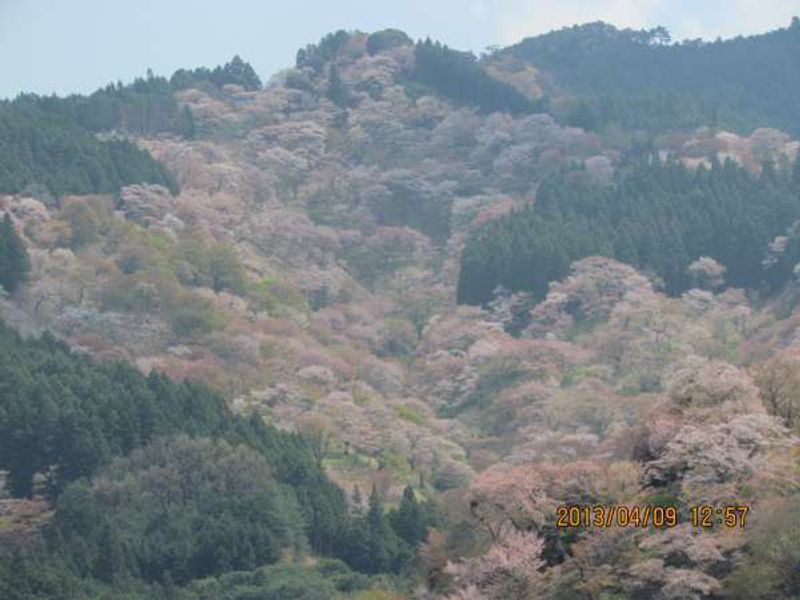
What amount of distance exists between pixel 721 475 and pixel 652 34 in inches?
4090

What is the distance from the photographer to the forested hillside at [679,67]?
→ 118 metres

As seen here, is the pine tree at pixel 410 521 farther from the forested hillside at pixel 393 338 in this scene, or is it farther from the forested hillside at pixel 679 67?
the forested hillside at pixel 679 67

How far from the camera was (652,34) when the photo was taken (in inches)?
5261

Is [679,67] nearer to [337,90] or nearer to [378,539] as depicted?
[337,90]

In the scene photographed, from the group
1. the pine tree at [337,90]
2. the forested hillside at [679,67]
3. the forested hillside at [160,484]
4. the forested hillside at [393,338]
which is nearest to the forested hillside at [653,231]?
the forested hillside at [393,338]

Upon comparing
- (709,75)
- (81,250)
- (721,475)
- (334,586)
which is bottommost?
(334,586)

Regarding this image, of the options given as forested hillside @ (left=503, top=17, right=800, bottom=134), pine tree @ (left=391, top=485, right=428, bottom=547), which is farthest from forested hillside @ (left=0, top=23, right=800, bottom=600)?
forested hillside @ (left=503, top=17, right=800, bottom=134)

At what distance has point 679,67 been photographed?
424 ft

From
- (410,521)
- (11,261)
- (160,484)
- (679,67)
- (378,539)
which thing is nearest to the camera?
(378,539)

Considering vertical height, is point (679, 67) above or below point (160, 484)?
above

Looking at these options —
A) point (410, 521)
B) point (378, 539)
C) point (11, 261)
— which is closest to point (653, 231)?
point (11, 261)

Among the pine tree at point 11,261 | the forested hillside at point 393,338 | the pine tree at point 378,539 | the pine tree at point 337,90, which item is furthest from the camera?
the pine tree at point 337,90

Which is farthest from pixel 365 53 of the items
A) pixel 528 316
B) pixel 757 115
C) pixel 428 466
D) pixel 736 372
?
pixel 736 372

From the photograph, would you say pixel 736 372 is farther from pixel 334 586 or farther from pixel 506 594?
pixel 334 586
